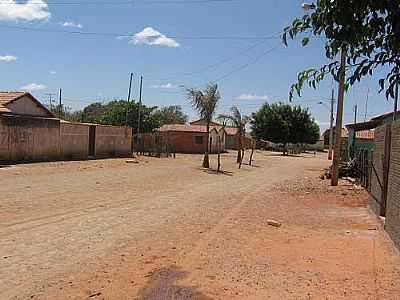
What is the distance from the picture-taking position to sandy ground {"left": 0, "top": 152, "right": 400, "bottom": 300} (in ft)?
21.7

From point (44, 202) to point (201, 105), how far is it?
2073cm

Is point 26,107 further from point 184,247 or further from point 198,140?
point 184,247

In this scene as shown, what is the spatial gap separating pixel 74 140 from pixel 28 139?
4921 mm

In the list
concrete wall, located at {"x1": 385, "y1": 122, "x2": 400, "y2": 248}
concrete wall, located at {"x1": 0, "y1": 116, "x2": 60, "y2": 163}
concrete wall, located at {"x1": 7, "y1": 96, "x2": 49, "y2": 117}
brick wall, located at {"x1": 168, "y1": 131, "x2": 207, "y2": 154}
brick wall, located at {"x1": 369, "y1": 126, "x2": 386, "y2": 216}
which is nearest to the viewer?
concrete wall, located at {"x1": 385, "y1": 122, "x2": 400, "y2": 248}

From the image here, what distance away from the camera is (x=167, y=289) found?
6555 millimetres

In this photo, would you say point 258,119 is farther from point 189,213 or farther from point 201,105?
point 189,213

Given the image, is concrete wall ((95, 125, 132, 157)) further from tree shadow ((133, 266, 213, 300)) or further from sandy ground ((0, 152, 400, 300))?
tree shadow ((133, 266, 213, 300))

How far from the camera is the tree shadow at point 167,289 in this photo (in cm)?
624

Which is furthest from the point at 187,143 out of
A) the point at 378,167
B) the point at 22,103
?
the point at 378,167

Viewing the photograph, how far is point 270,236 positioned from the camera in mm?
10648

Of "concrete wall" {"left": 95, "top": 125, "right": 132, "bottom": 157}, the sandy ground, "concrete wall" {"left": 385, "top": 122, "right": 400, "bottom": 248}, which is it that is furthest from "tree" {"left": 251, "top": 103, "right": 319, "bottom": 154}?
"concrete wall" {"left": 385, "top": 122, "right": 400, "bottom": 248}

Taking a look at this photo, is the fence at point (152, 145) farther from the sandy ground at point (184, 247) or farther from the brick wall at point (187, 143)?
the sandy ground at point (184, 247)

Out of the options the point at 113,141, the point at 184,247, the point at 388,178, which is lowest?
the point at 184,247

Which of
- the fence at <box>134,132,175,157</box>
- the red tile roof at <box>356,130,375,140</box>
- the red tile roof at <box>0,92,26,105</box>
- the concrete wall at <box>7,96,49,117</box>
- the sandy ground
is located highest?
the red tile roof at <box>0,92,26,105</box>
